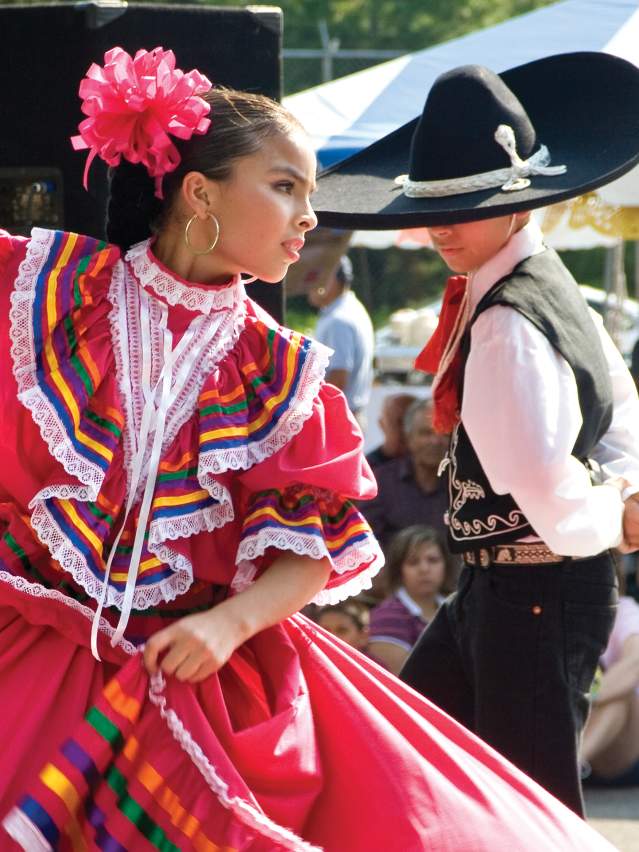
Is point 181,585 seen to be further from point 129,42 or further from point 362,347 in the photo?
point 362,347

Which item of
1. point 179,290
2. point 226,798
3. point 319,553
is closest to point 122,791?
point 226,798

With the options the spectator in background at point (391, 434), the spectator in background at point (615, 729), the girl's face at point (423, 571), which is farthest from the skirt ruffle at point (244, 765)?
the spectator in background at point (391, 434)

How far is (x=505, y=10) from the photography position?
71.2ft

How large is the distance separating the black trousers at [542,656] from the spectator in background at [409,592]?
2094 millimetres

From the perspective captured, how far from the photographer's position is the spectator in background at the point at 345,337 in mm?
6648

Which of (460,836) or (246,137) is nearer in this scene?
(460,836)

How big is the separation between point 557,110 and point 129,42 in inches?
47.3

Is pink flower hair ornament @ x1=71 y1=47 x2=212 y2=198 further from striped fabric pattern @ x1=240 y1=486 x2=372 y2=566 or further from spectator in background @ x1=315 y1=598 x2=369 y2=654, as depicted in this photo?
spectator in background @ x1=315 y1=598 x2=369 y2=654

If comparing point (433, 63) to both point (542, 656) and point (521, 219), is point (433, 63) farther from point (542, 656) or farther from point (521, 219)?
point (542, 656)

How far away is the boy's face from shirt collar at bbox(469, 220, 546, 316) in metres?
0.02

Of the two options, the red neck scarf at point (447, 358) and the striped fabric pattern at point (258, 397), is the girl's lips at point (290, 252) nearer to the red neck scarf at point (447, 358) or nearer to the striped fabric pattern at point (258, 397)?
the striped fabric pattern at point (258, 397)

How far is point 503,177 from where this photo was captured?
112 inches

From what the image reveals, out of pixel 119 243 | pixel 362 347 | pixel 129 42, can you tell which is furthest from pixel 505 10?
pixel 119 243

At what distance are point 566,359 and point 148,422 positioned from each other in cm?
93
